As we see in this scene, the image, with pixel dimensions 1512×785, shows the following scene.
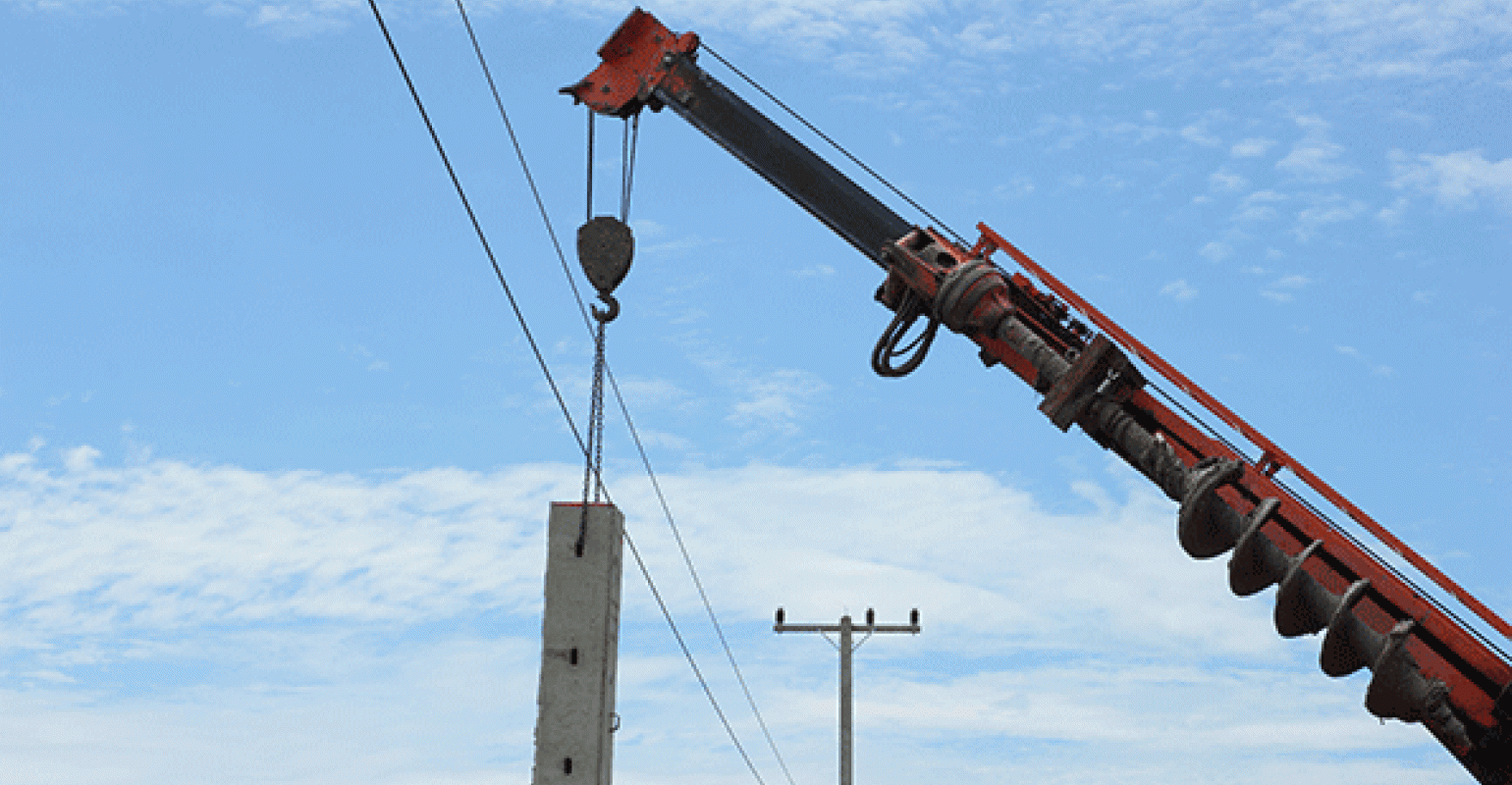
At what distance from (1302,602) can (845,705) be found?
15872 millimetres

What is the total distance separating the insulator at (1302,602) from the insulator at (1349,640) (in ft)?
0.38

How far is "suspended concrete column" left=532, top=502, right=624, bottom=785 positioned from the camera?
12.7 metres

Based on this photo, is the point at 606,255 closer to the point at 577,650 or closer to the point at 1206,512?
the point at 577,650

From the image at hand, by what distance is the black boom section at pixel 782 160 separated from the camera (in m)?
13.1

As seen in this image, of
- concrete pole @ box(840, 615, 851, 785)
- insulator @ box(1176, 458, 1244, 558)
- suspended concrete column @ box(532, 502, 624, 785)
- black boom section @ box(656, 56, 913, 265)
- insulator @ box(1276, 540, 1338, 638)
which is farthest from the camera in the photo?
concrete pole @ box(840, 615, 851, 785)

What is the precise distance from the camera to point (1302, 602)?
11.1 m

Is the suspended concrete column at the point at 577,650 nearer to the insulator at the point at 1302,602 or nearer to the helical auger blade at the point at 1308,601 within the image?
the helical auger blade at the point at 1308,601

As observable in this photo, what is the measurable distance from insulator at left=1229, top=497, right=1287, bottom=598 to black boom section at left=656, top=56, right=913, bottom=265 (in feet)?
12.4

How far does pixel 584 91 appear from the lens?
1380cm

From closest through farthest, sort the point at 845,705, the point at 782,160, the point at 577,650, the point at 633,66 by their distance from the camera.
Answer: the point at 577,650
the point at 782,160
the point at 633,66
the point at 845,705

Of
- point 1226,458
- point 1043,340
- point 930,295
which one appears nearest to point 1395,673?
point 1226,458

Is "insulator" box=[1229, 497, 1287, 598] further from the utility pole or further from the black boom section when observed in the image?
the utility pole

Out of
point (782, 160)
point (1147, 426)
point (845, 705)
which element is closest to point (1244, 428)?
point (1147, 426)

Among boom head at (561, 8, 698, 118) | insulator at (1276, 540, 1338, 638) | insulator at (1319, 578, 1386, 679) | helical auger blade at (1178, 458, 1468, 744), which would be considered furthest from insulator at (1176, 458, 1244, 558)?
boom head at (561, 8, 698, 118)
